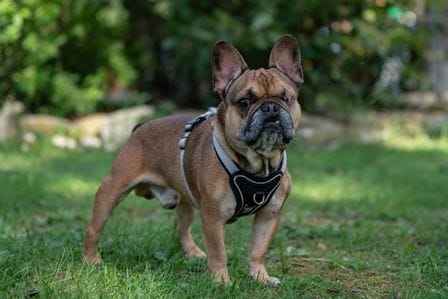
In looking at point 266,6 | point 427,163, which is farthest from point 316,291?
point 266,6

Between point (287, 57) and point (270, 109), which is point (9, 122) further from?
point (270, 109)

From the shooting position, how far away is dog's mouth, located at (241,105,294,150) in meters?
3.85

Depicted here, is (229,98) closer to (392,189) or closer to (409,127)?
(392,189)

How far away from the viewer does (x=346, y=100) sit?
11852 millimetres

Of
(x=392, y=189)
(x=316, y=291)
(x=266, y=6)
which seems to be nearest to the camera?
(x=316, y=291)

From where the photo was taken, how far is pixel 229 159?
4.12 meters

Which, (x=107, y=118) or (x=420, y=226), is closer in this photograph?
(x=420, y=226)

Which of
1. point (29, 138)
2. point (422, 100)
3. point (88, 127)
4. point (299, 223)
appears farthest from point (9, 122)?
point (422, 100)

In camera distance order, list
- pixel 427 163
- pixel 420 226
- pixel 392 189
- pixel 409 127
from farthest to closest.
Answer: pixel 409 127 → pixel 427 163 → pixel 392 189 → pixel 420 226

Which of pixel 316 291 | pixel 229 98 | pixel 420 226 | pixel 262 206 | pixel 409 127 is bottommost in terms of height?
pixel 409 127

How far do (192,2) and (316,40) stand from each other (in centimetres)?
191

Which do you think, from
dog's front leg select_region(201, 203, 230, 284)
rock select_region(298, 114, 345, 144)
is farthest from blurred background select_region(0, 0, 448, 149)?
dog's front leg select_region(201, 203, 230, 284)

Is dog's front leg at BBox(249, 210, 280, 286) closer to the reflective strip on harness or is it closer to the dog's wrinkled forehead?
the reflective strip on harness

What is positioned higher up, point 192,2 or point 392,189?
point 192,2
